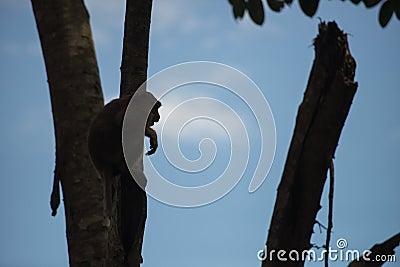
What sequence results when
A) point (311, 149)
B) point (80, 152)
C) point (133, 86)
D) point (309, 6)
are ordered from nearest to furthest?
point (311, 149), point (309, 6), point (80, 152), point (133, 86)

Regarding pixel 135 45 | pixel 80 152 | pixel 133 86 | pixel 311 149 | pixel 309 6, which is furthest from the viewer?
pixel 135 45

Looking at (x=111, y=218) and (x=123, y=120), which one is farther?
(x=111, y=218)

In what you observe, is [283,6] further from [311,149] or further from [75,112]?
[311,149]

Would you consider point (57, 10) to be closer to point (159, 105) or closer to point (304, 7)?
point (159, 105)

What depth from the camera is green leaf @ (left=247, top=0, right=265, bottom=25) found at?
76.4 inches

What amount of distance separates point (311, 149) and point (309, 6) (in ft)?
2.83

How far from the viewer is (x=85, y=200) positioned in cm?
200

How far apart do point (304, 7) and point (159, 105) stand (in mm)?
566

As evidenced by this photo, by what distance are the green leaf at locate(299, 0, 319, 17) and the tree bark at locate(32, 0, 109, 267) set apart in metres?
0.75

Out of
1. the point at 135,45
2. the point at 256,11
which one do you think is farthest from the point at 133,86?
the point at 256,11

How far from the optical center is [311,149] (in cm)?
118

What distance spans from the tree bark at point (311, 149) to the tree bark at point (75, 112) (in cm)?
91

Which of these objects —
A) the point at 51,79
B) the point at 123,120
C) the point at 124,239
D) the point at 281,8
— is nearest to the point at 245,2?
the point at 281,8

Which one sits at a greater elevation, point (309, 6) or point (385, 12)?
point (385, 12)
